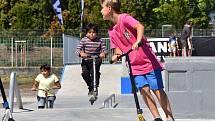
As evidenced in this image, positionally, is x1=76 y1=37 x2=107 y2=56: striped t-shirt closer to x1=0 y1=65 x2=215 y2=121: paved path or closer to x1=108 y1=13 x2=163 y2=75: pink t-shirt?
x1=0 y1=65 x2=215 y2=121: paved path

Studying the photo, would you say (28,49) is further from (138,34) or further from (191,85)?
(138,34)

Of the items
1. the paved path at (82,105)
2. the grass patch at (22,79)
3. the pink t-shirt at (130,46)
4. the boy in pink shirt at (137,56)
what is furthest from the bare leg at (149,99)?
the grass patch at (22,79)

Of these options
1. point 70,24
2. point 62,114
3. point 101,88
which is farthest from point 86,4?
point 62,114

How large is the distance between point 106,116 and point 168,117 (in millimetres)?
2084

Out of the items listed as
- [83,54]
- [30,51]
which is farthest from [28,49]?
[83,54]

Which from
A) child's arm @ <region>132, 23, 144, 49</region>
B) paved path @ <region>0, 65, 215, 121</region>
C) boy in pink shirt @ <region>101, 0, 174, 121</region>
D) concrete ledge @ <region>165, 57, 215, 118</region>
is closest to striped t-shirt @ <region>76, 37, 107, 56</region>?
paved path @ <region>0, 65, 215, 121</region>

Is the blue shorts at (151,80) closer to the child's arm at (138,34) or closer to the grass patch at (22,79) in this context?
the child's arm at (138,34)

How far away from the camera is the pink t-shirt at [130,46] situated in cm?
741

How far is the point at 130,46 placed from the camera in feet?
24.4

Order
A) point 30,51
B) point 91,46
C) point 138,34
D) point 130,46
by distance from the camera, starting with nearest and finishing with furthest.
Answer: point 138,34
point 130,46
point 91,46
point 30,51

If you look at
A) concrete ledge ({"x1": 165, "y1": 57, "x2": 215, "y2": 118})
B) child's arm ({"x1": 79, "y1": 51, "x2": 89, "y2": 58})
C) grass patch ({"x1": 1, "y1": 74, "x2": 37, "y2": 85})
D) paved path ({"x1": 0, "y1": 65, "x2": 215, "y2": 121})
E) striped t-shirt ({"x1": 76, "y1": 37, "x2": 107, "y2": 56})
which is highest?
striped t-shirt ({"x1": 76, "y1": 37, "x2": 107, "y2": 56})

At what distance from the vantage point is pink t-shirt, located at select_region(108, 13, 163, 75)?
24.3 feet

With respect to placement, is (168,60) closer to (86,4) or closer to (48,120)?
(48,120)

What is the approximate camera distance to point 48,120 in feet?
29.9
